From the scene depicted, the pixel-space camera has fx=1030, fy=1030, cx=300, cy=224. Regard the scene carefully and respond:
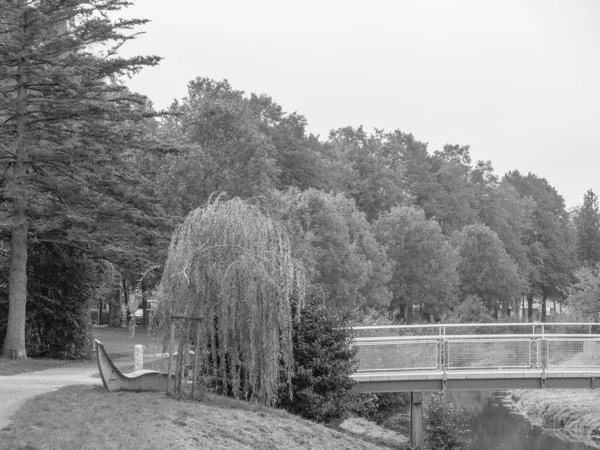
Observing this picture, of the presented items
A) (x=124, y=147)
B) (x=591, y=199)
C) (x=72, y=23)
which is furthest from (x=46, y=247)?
(x=591, y=199)

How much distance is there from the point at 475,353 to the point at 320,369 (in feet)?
17.5

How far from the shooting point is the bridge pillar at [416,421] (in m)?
27.2

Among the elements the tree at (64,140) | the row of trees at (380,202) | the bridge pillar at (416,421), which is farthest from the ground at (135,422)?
the row of trees at (380,202)

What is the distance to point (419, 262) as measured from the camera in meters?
70.6

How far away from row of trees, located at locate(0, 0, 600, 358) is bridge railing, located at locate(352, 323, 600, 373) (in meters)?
5.91

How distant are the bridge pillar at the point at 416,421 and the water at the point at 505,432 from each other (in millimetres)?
4270

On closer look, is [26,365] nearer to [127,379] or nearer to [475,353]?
[127,379]

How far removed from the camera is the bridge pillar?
27.2 meters

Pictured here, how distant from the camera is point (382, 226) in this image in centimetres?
7200

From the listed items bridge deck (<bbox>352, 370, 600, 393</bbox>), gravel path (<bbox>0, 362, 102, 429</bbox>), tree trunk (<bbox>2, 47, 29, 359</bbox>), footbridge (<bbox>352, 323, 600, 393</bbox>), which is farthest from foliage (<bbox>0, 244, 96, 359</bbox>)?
bridge deck (<bbox>352, 370, 600, 393</bbox>)

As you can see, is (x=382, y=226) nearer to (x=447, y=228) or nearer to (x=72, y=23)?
(x=447, y=228)

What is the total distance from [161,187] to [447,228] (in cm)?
5121

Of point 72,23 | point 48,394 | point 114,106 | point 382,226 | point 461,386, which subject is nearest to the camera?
point 48,394

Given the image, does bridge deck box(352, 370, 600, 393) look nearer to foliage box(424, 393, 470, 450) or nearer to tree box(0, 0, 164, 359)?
foliage box(424, 393, 470, 450)
